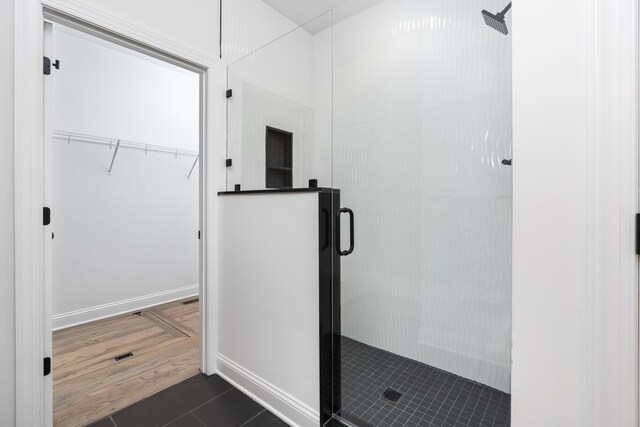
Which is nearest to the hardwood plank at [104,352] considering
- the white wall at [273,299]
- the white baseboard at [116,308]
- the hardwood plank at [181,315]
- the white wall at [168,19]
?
the hardwood plank at [181,315]

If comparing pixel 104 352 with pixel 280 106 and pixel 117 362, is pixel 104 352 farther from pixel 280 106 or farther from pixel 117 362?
pixel 280 106

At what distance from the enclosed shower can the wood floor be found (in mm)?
1228

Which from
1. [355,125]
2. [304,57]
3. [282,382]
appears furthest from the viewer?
[304,57]

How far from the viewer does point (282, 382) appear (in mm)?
1607

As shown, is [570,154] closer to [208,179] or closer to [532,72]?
[532,72]

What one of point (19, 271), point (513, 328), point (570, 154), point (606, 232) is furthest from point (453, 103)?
point (19, 271)

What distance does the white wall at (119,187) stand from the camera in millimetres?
2656

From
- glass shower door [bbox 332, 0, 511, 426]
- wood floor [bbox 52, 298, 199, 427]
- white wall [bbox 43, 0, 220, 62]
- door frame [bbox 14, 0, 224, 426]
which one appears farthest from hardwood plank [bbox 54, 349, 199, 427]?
white wall [bbox 43, 0, 220, 62]

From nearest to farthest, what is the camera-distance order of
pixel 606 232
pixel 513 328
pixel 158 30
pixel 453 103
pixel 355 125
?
pixel 606 232 → pixel 513 328 → pixel 453 103 → pixel 355 125 → pixel 158 30

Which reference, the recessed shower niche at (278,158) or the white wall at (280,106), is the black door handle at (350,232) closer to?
the white wall at (280,106)

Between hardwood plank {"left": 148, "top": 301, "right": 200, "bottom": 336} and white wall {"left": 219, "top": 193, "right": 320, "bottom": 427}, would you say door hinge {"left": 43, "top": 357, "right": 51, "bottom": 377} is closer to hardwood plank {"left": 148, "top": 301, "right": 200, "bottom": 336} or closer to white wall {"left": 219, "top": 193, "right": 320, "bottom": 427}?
white wall {"left": 219, "top": 193, "right": 320, "bottom": 427}

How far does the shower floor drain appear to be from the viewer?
1.38 meters

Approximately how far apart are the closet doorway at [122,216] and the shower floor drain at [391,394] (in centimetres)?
134

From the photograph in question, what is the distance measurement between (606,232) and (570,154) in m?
0.21
